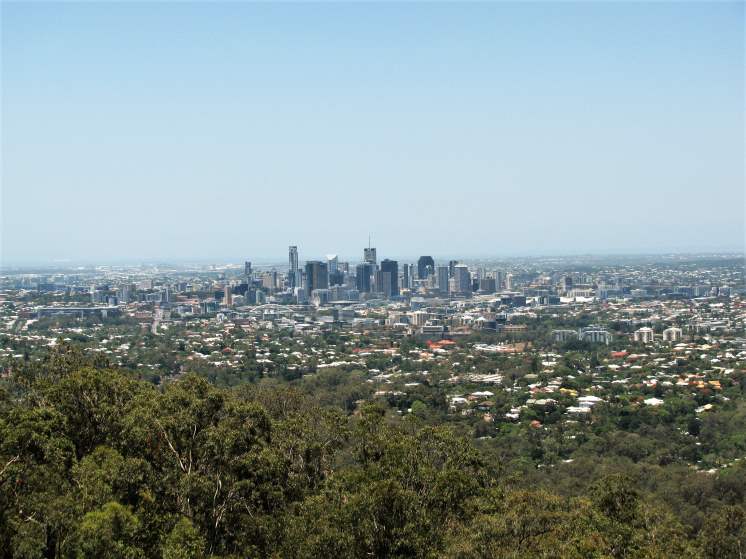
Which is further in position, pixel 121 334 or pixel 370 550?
pixel 121 334

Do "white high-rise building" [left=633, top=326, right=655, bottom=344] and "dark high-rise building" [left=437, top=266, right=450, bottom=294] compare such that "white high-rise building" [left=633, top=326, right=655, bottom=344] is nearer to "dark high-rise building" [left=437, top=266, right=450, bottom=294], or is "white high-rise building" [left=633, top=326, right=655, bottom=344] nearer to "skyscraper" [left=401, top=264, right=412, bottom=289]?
"dark high-rise building" [left=437, top=266, right=450, bottom=294]

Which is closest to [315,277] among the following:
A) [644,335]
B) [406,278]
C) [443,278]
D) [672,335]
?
[406,278]

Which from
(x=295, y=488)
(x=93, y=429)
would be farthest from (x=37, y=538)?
(x=295, y=488)

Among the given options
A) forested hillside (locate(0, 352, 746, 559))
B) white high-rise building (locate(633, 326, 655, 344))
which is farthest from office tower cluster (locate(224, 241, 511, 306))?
forested hillside (locate(0, 352, 746, 559))

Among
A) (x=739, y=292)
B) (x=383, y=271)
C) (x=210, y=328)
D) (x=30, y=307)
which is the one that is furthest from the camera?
(x=383, y=271)

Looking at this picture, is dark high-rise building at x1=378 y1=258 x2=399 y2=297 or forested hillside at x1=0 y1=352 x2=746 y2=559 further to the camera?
dark high-rise building at x1=378 y1=258 x2=399 y2=297

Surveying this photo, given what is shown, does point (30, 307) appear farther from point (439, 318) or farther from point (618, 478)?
point (618, 478)

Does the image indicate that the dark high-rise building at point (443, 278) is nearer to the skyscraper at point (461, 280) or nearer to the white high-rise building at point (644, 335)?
the skyscraper at point (461, 280)
